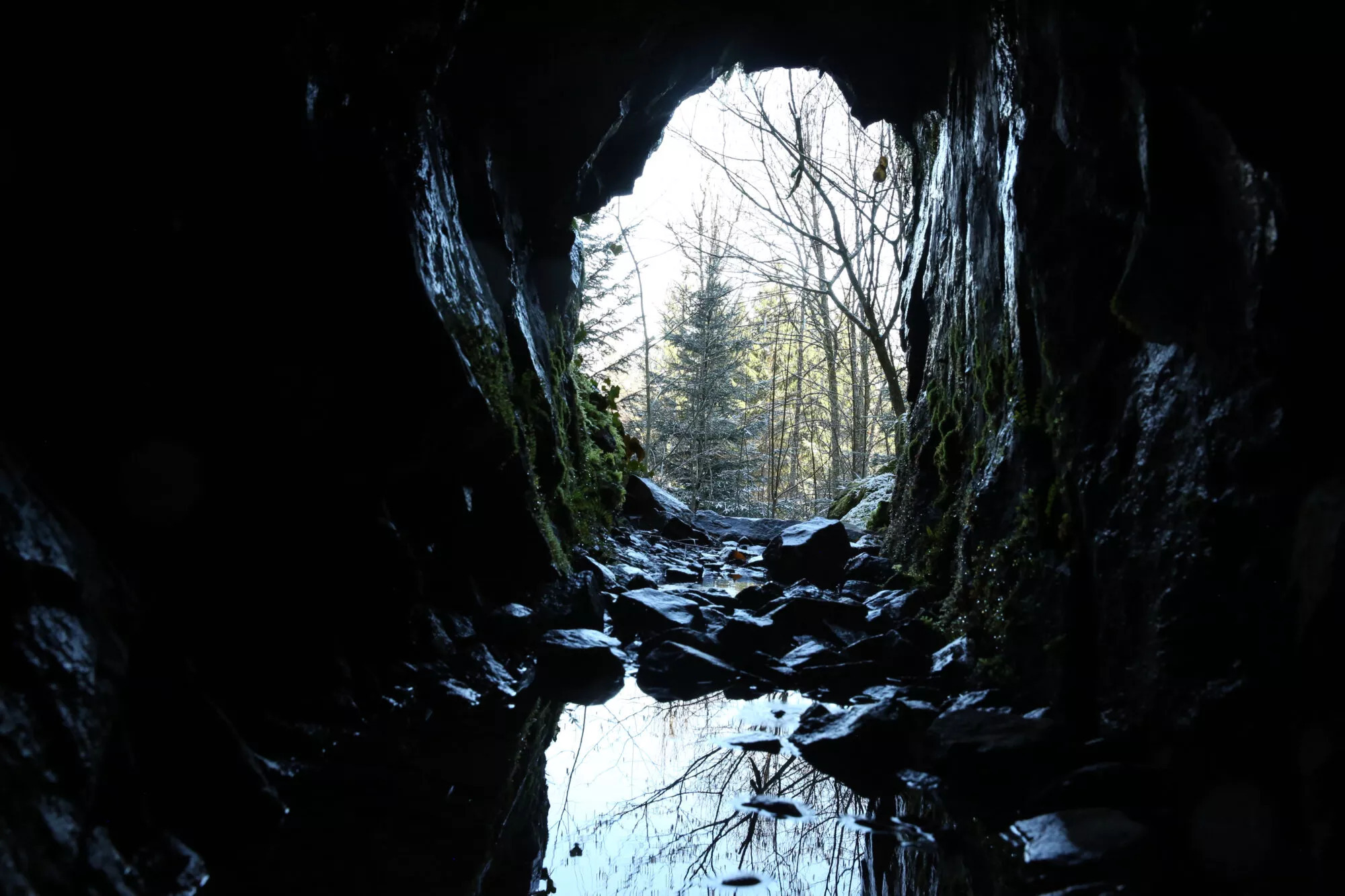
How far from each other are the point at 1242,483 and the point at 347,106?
382 centimetres

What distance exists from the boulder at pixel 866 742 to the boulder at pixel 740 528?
294 inches

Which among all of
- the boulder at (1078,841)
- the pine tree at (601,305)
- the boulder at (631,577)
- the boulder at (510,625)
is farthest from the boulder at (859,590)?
the pine tree at (601,305)

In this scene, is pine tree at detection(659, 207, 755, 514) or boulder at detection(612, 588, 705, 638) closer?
boulder at detection(612, 588, 705, 638)

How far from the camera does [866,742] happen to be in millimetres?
3498

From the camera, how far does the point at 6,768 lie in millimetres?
1816

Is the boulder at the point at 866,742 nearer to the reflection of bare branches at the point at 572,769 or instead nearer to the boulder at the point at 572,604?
the reflection of bare branches at the point at 572,769

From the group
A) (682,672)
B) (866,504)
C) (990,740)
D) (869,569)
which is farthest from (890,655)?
(866,504)

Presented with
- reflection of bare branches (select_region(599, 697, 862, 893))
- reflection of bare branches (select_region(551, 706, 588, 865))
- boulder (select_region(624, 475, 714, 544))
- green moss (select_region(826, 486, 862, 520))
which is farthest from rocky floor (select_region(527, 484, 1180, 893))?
green moss (select_region(826, 486, 862, 520))

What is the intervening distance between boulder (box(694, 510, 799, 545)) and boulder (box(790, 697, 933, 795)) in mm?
7457

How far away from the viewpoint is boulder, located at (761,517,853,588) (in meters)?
7.44

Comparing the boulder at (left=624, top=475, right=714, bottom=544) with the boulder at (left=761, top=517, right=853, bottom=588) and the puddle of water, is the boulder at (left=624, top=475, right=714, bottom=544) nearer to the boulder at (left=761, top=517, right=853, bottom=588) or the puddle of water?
the puddle of water

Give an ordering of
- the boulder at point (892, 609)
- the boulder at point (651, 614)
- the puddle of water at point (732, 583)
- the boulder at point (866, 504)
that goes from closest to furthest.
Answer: the boulder at point (892, 609), the boulder at point (651, 614), the puddle of water at point (732, 583), the boulder at point (866, 504)

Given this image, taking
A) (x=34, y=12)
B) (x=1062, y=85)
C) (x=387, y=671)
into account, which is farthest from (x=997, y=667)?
(x=34, y=12)

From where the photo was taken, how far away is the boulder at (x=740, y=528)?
38.3ft
